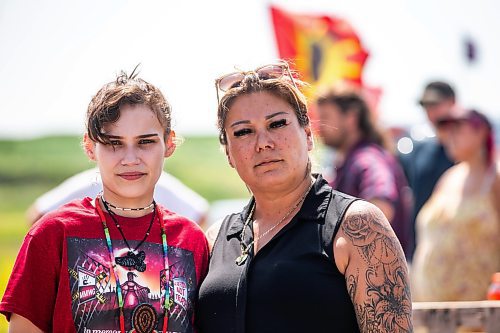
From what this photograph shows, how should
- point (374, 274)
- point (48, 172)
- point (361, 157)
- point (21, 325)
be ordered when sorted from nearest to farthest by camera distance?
point (21, 325) → point (374, 274) → point (361, 157) → point (48, 172)

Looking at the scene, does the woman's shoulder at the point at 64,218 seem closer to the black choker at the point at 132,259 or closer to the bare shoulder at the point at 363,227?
the black choker at the point at 132,259

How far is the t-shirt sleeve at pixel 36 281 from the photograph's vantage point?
9.77 feet

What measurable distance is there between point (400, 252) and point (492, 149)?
3.24 meters

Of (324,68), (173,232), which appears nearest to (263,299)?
(173,232)

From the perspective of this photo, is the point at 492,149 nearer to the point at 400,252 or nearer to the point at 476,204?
the point at 476,204

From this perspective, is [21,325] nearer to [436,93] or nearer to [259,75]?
[259,75]

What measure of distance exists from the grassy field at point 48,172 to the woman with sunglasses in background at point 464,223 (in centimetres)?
629

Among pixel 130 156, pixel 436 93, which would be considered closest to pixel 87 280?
pixel 130 156

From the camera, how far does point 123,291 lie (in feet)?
10.2

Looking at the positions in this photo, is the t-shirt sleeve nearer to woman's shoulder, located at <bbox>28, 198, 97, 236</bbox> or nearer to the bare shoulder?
woman's shoulder, located at <bbox>28, 198, 97, 236</bbox>

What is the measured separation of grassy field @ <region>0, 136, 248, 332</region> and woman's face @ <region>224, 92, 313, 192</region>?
27.1 ft

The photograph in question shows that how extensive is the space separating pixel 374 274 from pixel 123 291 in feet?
2.87

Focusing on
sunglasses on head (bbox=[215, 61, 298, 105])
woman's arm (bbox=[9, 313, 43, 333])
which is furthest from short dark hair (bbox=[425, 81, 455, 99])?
woman's arm (bbox=[9, 313, 43, 333])

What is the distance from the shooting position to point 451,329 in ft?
13.2
